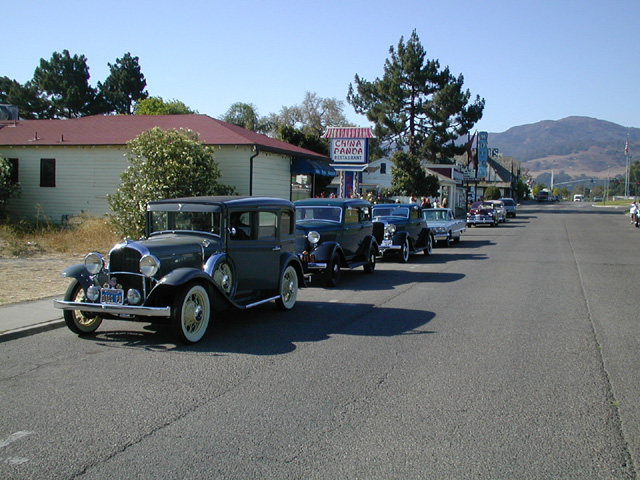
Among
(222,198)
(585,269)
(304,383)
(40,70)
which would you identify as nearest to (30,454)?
(304,383)

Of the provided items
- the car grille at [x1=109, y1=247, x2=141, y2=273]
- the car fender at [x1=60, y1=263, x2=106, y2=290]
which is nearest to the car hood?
the car grille at [x1=109, y1=247, x2=141, y2=273]

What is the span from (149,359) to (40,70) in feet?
210

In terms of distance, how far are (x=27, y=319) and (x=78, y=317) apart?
108 centimetres

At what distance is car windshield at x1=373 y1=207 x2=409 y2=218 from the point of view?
19109mm

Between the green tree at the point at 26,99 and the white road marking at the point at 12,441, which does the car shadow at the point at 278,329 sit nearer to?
the white road marking at the point at 12,441

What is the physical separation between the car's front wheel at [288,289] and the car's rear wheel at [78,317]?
108 inches

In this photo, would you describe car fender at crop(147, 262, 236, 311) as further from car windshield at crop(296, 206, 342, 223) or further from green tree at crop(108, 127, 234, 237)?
green tree at crop(108, 127, 234, 237)

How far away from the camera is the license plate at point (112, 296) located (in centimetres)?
734

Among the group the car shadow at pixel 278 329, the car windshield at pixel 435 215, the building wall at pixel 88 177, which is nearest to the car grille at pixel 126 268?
the car shadow at pixel 278 329

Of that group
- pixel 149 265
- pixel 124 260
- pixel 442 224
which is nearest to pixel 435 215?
pixel 442 224

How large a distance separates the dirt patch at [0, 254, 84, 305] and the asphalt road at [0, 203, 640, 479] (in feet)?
8.57

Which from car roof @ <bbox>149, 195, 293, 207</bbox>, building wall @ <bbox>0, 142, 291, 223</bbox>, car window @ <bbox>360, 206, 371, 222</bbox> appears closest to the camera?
car roof @ <bbox>149, 195, 293, 207</bbox>

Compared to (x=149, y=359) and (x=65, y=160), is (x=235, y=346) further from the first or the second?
(x=65, y=160)

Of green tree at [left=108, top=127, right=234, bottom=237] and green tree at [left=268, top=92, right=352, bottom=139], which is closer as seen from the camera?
green tree at [left=108, top=127, right=234, bottom=237]
